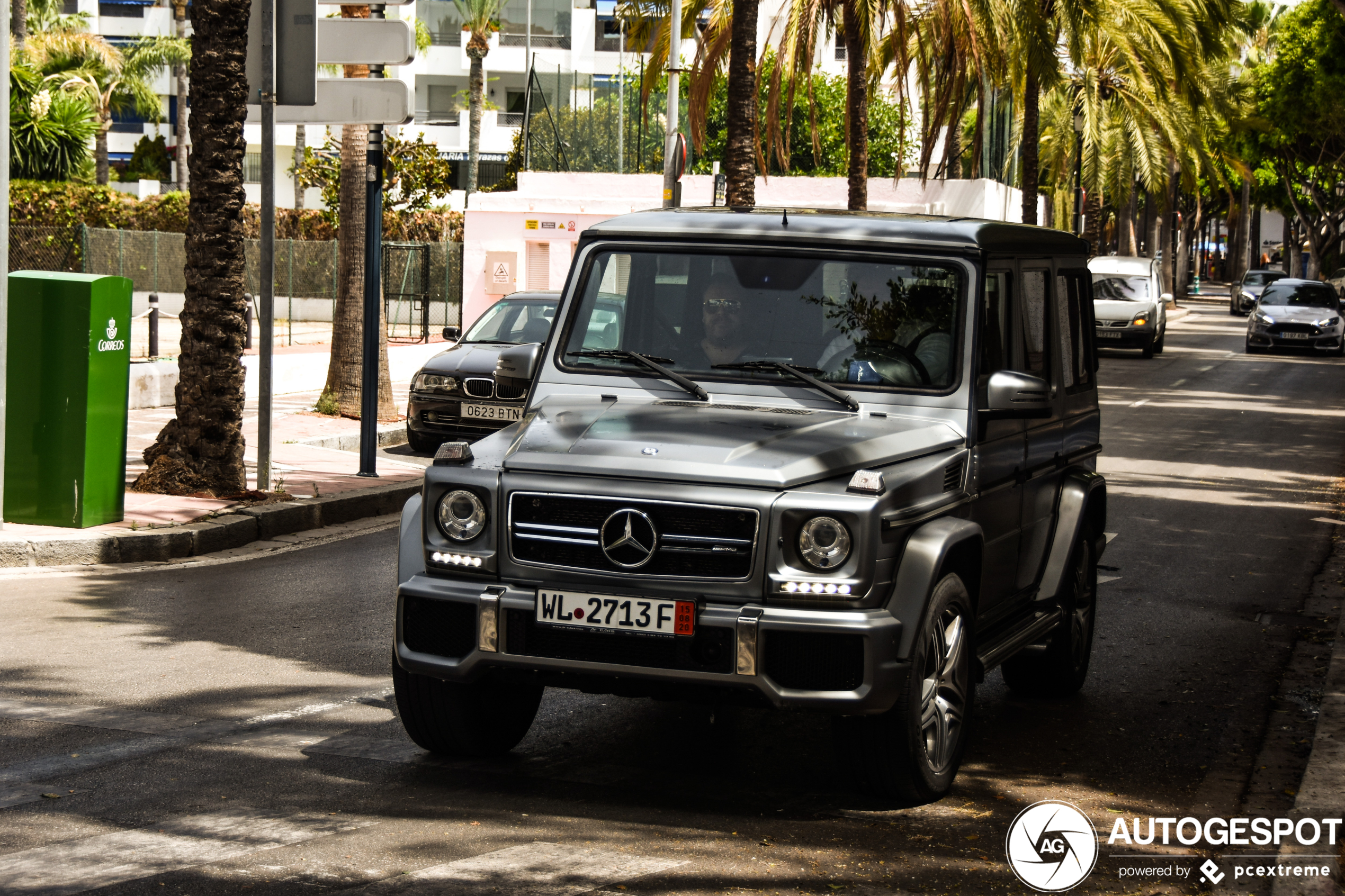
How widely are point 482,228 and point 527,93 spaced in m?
5.53

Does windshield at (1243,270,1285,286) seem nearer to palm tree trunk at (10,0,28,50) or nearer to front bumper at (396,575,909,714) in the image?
palm tree trunk at (10,0,28,50)

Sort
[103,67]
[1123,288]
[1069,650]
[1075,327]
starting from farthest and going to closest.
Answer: [103,67]
[1123,288]
[1075,327]
[1069,650]

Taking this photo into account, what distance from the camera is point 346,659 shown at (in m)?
7.30

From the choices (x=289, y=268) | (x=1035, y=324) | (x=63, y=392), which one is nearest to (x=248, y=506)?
(x=63, y=392)

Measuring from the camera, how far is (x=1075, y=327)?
288 inches

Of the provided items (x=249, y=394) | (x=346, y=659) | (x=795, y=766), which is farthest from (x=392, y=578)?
A: (x=249, y=394)

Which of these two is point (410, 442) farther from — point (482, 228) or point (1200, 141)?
point (1200, 141)

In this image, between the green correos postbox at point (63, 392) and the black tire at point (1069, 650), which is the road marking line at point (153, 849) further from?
the green correos postbox at point (63, 392)

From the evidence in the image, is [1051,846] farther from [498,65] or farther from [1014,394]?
[498,65]

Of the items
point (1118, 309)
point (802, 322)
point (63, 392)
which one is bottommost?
point (63, 392)

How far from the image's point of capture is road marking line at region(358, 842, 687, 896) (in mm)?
4344

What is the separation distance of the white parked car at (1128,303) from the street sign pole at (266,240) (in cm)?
2361

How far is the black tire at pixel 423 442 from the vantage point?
15125 mm

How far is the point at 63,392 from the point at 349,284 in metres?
7.83
